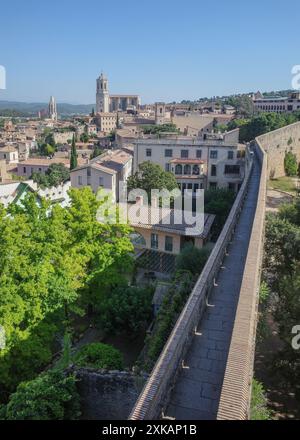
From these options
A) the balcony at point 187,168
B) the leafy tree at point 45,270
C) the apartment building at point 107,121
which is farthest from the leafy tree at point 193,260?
the apartment building at point 107,121

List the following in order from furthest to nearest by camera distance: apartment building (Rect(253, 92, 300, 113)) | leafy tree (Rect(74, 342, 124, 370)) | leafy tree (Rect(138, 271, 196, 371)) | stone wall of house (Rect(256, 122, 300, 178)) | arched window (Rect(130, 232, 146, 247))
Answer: apartment building (Rect(253, 92, 300, 113)) < stone wall of house (Rect(256, 122, 300, 178)) < arched window (Rect(130, 232, 146, 247)) < leafy tree (Rect(74, 342, 124, 370)) < leafy tree (Rect(138, 271, 196, 371))

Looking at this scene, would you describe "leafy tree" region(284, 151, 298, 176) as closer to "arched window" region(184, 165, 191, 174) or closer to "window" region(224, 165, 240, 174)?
"window" region(224, 165, 240, 174)

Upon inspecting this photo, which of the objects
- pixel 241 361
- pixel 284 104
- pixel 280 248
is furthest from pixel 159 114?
pixel 241 361

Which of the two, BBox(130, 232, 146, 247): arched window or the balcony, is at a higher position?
the balcony

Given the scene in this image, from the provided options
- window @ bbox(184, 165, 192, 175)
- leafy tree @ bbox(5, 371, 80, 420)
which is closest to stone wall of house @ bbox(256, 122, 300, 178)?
window @ bbox(184, 165, 192, 175)

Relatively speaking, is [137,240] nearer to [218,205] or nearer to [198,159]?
[218,205]

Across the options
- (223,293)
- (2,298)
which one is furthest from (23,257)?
(223,293)
